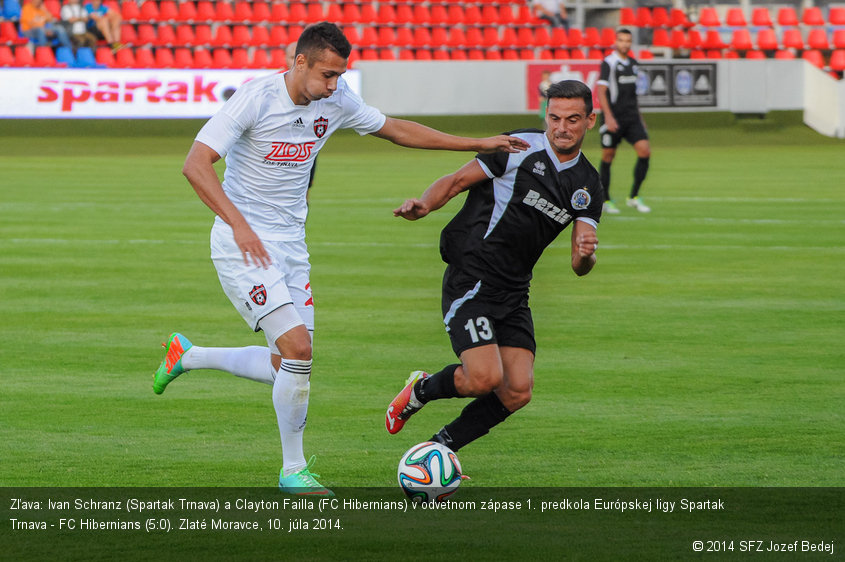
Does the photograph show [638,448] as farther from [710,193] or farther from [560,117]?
[710,193]

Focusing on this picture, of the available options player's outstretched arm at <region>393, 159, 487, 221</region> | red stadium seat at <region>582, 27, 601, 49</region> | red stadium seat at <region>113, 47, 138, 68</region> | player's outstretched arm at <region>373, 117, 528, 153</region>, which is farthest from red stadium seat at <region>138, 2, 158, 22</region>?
player's outstretched arm at <region>393, 159, 487, 221</region>

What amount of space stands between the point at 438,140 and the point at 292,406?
5.00ft

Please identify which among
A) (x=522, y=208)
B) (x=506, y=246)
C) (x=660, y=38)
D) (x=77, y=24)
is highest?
(x=522, y=208)

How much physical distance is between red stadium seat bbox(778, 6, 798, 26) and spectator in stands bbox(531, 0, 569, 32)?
293 inches

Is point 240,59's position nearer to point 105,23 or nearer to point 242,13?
point 242,13

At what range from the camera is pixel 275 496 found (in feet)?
19.0

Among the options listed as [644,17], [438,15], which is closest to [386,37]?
[438,15]

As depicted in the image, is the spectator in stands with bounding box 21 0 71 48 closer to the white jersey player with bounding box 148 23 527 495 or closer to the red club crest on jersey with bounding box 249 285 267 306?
the white jersey player with bounding box 148 23 527 495

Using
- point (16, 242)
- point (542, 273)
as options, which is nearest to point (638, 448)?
point (542, 273)

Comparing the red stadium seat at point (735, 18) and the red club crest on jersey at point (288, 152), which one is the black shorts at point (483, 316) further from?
the red stadium seat at point (735, 18)

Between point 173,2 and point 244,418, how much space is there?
90.4ft

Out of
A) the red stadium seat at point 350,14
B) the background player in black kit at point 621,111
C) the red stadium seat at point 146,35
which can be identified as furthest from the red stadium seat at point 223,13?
the background player in black kit at point 621,111

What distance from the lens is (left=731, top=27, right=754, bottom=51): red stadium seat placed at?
1495 inches

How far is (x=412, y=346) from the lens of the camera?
9562 mm
